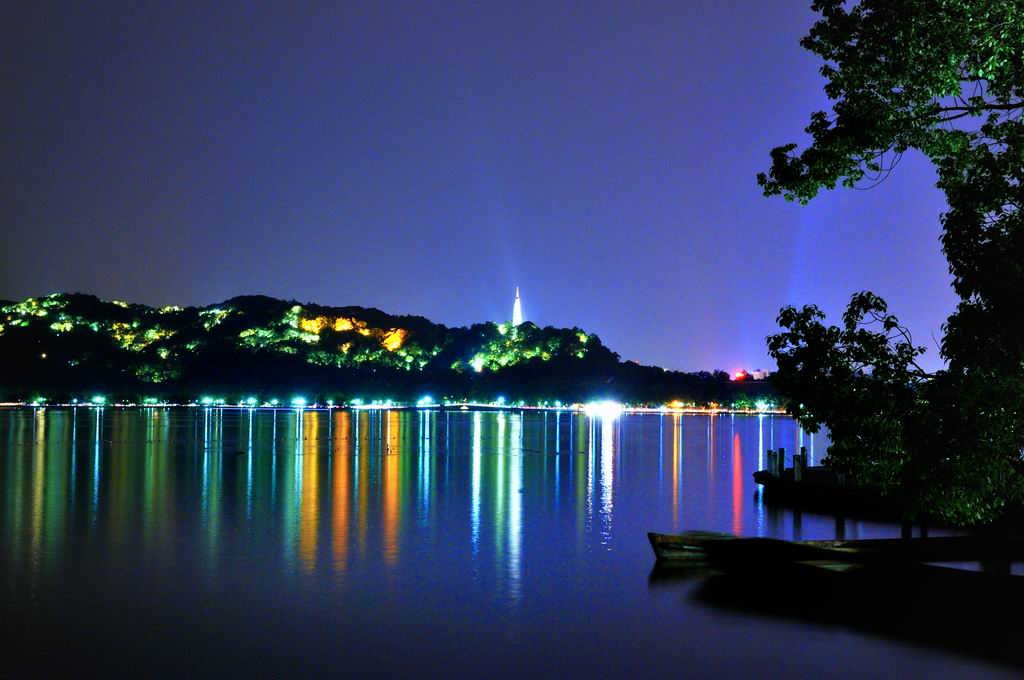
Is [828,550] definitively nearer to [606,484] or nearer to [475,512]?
[475,512]

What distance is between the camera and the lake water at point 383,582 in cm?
1519

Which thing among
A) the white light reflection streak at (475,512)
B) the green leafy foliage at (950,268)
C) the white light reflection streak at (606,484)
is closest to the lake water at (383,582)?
the white light reflection streak at (475,512)

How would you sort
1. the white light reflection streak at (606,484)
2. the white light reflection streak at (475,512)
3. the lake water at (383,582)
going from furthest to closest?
1. the white light reflection streak at (606,484)
2. the white light reflection streak at (475,512)
3. the lake water at (383,582)

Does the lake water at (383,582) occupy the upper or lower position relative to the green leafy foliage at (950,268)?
lower

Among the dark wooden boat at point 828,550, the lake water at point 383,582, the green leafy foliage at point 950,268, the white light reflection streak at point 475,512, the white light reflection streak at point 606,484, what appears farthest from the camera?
the white light reflection streak at point 606,484

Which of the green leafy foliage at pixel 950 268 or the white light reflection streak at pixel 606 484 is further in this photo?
the white light reflection streak at pixel 606 484

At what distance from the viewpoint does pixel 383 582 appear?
2089 cm

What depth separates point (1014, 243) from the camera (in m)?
11.0

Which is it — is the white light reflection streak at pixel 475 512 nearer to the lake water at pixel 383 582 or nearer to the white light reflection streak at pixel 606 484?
the lake water at pixel 383 582

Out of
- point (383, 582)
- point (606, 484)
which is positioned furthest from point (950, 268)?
point (606, 484)

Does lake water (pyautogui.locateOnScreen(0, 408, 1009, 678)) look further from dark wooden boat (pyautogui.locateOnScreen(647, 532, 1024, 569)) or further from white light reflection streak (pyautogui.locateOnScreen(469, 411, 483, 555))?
dark wooden boat (pyautogui.locateOnScreen(647, 532, 1024, 569))

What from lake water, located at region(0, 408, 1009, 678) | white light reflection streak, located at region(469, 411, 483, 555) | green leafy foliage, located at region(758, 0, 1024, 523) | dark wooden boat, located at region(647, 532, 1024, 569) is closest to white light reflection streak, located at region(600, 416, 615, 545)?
lake water, located at region(0, 408, 1009, 678)

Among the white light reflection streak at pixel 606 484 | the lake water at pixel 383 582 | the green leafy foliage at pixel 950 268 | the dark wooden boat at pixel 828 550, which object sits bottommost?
the white light reflection streak at pixel 606 484

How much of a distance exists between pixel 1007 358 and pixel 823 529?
65.7 ft
